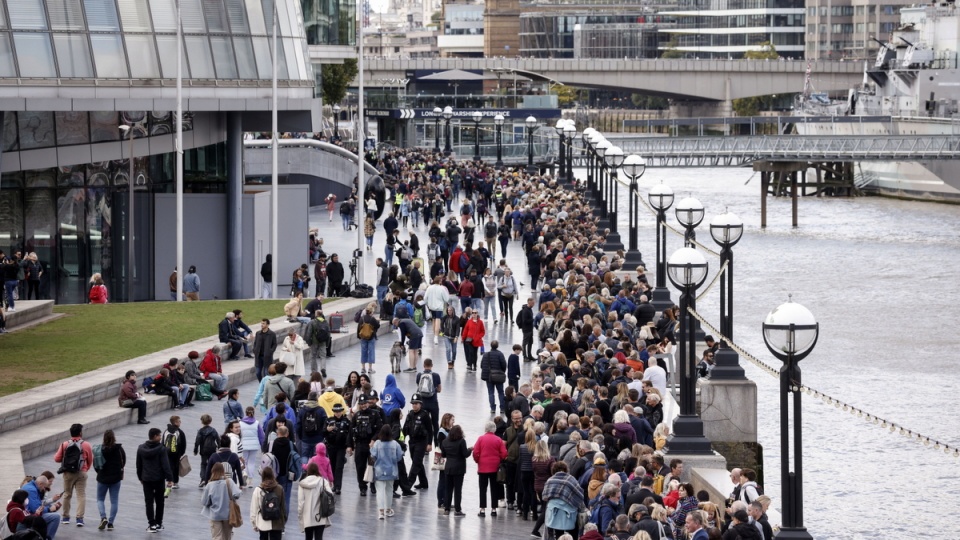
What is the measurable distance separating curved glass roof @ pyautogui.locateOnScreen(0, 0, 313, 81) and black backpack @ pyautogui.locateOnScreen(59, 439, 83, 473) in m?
18.1

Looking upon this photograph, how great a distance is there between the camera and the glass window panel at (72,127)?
120 ft

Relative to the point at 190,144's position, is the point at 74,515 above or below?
below

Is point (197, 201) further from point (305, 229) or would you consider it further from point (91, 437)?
point (91, 437)

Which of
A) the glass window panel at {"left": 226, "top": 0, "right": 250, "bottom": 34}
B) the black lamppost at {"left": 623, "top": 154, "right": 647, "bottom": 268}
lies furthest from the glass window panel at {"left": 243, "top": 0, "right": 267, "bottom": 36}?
the black lamppost at {"left": 623, "top": 154, "right": 647, "bottom": 268}

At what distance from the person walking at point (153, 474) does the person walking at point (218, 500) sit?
1083 mm

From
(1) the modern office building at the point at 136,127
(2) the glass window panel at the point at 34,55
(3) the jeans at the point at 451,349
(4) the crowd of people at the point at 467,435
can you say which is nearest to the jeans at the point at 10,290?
(4) the crowd of people at the point at 467,435

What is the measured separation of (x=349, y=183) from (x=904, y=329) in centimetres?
2558

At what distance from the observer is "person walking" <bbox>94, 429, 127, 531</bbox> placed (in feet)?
56.9

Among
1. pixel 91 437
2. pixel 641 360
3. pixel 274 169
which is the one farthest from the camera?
pixel 274 169

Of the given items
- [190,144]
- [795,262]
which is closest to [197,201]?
[190,144]

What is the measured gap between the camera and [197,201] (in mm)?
40188

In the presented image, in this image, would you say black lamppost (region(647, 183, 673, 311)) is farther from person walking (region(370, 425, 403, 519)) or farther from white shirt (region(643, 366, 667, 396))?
person walking (region(370, 425, 403, 519))

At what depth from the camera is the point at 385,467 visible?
1834 cm

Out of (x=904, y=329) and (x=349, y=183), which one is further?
(x=349, y=183)
